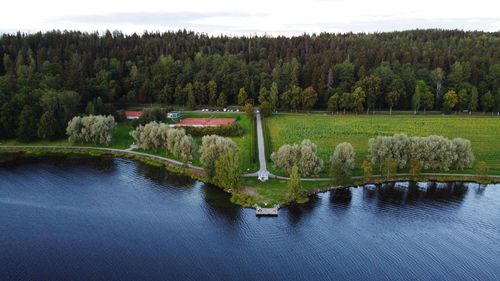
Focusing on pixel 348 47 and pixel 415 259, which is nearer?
pixel 415 259

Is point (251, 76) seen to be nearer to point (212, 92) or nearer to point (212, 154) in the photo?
point (212, 92)

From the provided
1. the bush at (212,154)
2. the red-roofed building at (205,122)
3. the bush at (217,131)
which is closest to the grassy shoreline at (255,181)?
the bush at (212,154)

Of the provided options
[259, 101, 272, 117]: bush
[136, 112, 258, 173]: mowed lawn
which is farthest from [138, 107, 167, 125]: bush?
[259, 101, 272, 117]: bush

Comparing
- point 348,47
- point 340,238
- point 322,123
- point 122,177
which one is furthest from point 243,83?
point 340,238

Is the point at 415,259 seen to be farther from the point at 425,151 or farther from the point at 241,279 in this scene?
the point at 425,151

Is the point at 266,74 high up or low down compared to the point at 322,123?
up

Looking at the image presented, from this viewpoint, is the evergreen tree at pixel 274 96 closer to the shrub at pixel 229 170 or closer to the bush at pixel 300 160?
the bush at pixel 300 160

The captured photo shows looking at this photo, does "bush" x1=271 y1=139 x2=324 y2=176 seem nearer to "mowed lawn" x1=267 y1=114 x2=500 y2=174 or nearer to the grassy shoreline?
the grassy shoreline
